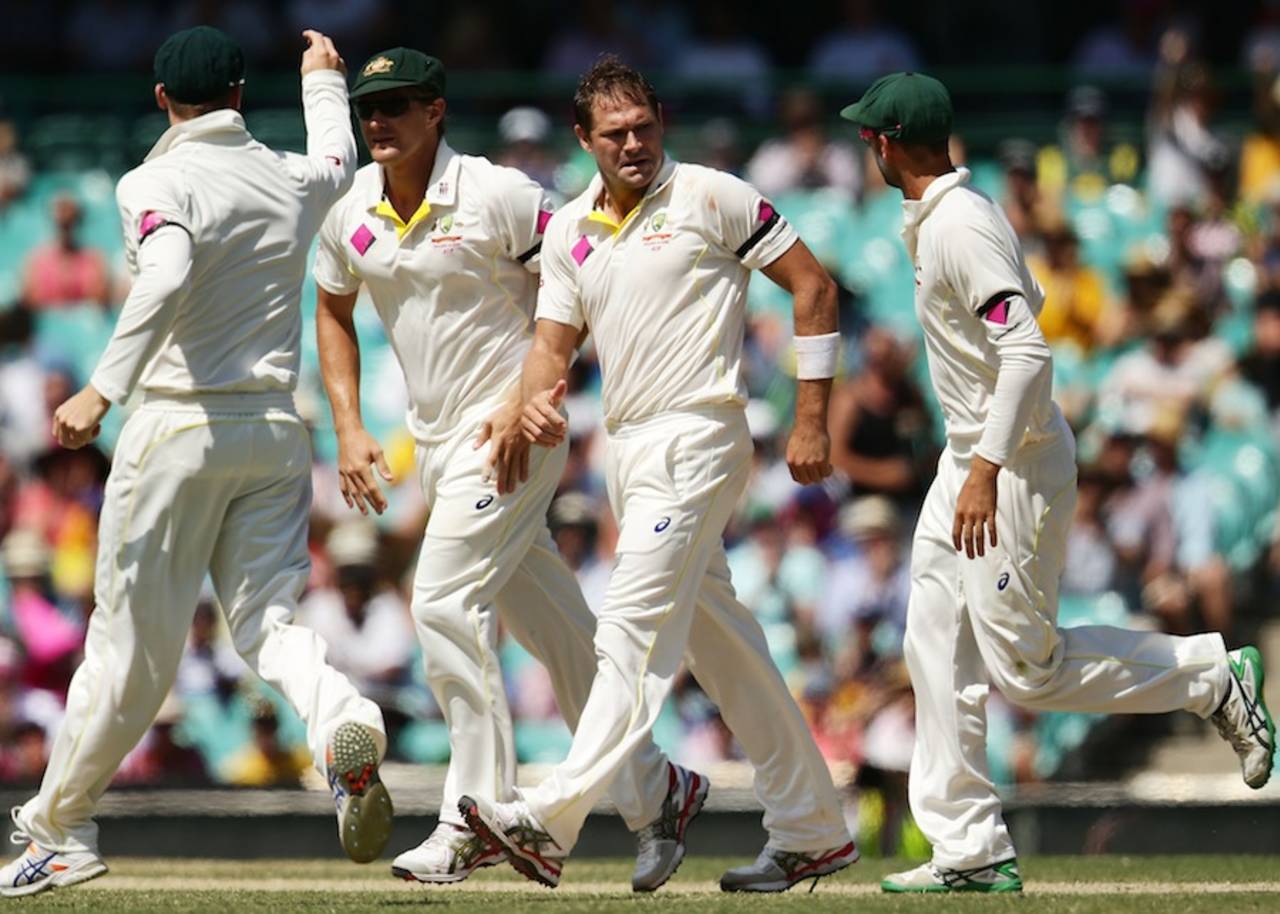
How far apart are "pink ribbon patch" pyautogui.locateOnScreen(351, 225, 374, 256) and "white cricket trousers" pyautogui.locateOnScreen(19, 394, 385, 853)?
25.5 inches

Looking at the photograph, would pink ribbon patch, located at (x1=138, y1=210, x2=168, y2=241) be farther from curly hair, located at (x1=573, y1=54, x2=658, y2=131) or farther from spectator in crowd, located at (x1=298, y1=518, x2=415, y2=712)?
spectator in crowd, located at (x1=298, y1=518, x2=415, y2=712)

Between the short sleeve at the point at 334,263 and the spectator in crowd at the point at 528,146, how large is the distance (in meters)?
6.43

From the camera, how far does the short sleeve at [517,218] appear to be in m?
8.06

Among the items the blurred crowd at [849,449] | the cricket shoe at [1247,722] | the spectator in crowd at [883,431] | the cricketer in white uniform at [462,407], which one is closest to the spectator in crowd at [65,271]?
the blurred crowd at [849,449]

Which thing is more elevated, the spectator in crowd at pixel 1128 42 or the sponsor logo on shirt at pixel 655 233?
the sponsor logo on shirt at pixel 655 233

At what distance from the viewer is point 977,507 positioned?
7344 mm

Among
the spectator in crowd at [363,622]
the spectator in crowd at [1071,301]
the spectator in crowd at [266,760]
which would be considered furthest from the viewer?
the spectator in crowd at [1071,301]

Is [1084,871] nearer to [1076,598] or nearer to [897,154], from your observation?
[897,154]

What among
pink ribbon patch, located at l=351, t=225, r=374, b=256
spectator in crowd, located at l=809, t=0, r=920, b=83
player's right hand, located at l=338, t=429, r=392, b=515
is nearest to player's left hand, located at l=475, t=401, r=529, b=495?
player's right hand, located at l=338, t=429, r=392, b=515

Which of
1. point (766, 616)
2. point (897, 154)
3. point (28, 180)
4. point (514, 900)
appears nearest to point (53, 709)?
point (766, 616)

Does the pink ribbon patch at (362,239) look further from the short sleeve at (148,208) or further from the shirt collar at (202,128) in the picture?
the short sleeve at (148,208)

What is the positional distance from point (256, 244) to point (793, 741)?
2.25 metres

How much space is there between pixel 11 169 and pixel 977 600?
33.1 ft

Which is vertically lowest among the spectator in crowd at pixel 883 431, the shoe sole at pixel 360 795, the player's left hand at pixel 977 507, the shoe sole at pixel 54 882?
the spectator in crowd at pixel 883 431
